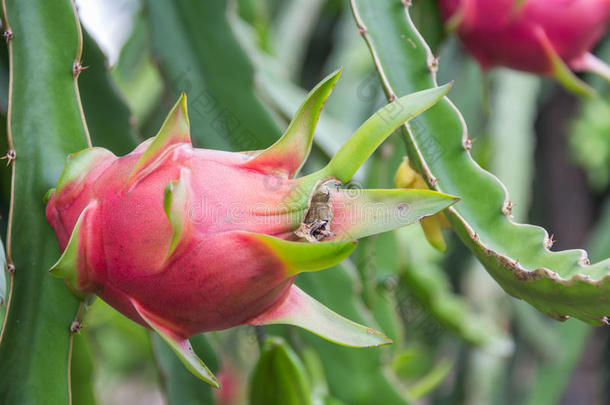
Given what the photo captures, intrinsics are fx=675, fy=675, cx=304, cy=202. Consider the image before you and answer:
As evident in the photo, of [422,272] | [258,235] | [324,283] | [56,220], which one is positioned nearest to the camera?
[258,235]

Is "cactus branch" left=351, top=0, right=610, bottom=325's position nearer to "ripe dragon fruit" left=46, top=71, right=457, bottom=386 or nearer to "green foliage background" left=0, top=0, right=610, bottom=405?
"green foliage background" left=0, top=0, right=610, bottom=405

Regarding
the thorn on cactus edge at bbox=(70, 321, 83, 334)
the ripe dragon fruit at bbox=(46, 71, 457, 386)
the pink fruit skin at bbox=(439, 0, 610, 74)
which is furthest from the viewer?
the pink fruit skin at bbox=(439, 0, 610, 74)

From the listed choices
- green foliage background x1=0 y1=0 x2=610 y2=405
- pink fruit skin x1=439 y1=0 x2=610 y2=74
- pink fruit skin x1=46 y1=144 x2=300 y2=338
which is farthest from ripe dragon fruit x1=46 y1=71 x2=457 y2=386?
pink fruit skin x1=439 y1=0 x2=610 y2=74

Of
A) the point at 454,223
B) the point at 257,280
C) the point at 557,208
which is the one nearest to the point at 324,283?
the point at 454,223

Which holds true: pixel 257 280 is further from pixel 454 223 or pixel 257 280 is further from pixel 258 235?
pixel 454 223

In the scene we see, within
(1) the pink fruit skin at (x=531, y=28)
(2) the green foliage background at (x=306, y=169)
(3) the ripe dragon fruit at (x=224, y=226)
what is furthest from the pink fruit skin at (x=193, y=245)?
(1) the pink fruit skin at (x=531, y=28)

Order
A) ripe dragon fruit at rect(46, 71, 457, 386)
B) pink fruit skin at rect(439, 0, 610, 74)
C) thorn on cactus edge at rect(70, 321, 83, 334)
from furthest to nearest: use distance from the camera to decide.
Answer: pink fruit skin at rect(439, 0, 610, 74) < thorn on cactus edge at rect(70, 321, 83, 334) < ripe dragon fruit at rect(46, 71, 457, 386)

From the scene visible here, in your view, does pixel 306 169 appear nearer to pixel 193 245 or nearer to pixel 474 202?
pixel 474 202

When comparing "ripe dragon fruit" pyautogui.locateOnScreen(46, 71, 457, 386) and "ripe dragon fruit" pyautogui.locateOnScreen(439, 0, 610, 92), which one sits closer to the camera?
"ripe dragon fruit" pyautogui.locateOnScreen(46, 71, 457, 386)
